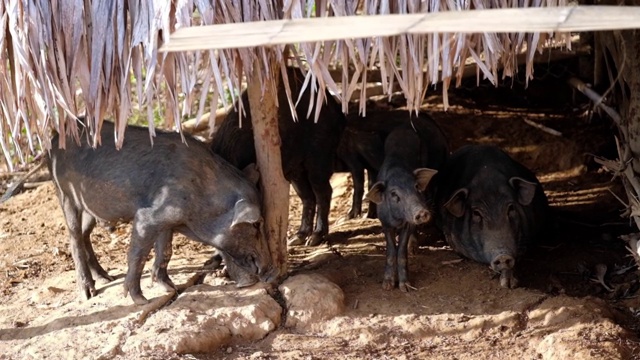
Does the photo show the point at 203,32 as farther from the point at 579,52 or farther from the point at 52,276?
the point at 579,52

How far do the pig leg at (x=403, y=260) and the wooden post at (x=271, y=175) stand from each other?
86 centimetres

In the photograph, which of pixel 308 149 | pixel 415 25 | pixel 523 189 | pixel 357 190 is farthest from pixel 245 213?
pixel 415 25

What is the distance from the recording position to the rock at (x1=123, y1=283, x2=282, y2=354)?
243 inches

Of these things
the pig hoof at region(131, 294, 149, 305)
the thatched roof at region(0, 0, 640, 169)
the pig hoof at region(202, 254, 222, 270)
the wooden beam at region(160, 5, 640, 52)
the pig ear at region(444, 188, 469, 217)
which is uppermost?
the wooden beam at region(160, 5, 640, 52)

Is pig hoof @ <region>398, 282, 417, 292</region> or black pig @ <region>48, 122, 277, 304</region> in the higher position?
black pig @ <region>48, 122, 277, 304</region>

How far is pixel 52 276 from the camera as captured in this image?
7.73m

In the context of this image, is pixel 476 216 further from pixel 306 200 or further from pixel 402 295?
pixel 306 200

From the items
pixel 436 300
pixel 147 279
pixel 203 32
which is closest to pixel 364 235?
pixel 436 300

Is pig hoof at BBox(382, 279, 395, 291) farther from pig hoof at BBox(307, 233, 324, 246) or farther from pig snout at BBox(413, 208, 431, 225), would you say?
pig hoof at BBox(307, 233, 324, 246)

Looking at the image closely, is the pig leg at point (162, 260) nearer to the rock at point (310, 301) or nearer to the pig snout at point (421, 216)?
the rock at point (310, 301)

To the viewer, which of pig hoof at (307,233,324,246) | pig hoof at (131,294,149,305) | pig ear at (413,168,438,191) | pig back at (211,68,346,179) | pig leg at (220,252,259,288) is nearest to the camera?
pig hoof at (131,294,149,305)

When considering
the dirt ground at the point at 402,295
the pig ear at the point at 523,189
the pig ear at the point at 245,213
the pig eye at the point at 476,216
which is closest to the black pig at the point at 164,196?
the pig ear at the point at 245,213

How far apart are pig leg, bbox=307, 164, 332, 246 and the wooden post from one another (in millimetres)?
1201

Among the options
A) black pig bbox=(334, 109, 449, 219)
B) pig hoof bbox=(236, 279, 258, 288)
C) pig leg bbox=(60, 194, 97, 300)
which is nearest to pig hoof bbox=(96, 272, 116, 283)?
pig leg bbox=(60, 194, 97, 300)
